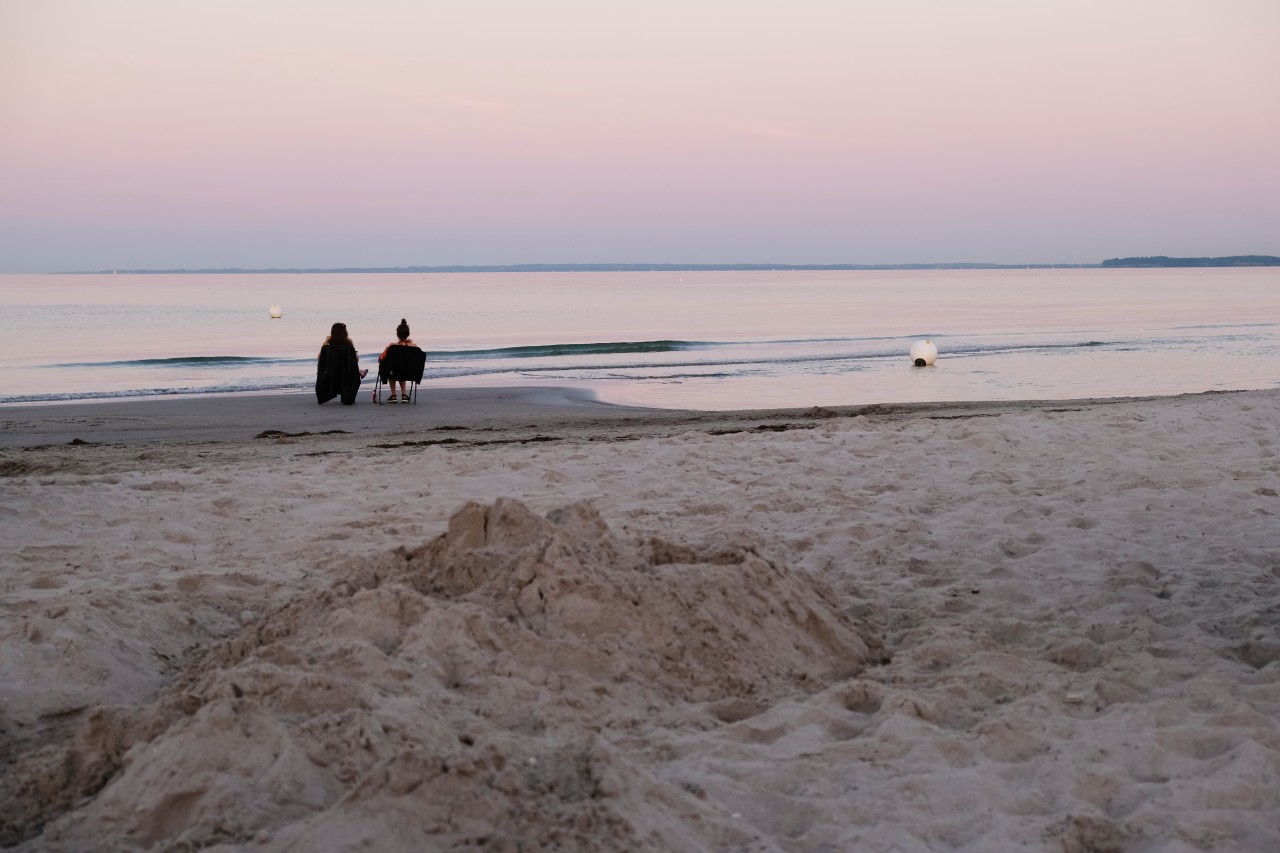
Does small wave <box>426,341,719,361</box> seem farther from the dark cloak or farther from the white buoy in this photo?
the dark cloak

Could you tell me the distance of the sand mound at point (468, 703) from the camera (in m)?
2.86

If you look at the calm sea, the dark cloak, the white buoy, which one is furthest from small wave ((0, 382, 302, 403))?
the white buoy

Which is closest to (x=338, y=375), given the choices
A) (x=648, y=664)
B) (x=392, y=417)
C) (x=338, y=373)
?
(x=338, y=373)

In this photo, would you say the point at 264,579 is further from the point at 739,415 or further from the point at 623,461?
the point at 739,415

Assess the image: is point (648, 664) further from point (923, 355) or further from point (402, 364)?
point (923, 355)

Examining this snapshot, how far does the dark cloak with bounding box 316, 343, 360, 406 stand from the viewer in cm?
1608

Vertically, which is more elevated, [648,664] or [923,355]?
[923,355]

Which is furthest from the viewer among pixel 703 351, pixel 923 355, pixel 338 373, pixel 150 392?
pixel 703 351

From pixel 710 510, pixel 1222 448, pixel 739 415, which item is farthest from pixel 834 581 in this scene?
pixel 739 415

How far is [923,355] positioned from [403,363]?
530 inches

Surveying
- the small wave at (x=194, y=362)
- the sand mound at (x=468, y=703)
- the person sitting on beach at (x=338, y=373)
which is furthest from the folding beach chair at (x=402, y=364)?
the small wave at (x=194, y=362)

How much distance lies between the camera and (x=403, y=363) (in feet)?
54.0

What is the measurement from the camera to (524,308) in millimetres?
61219

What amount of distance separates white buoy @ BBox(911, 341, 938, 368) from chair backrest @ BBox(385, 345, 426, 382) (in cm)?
1306
